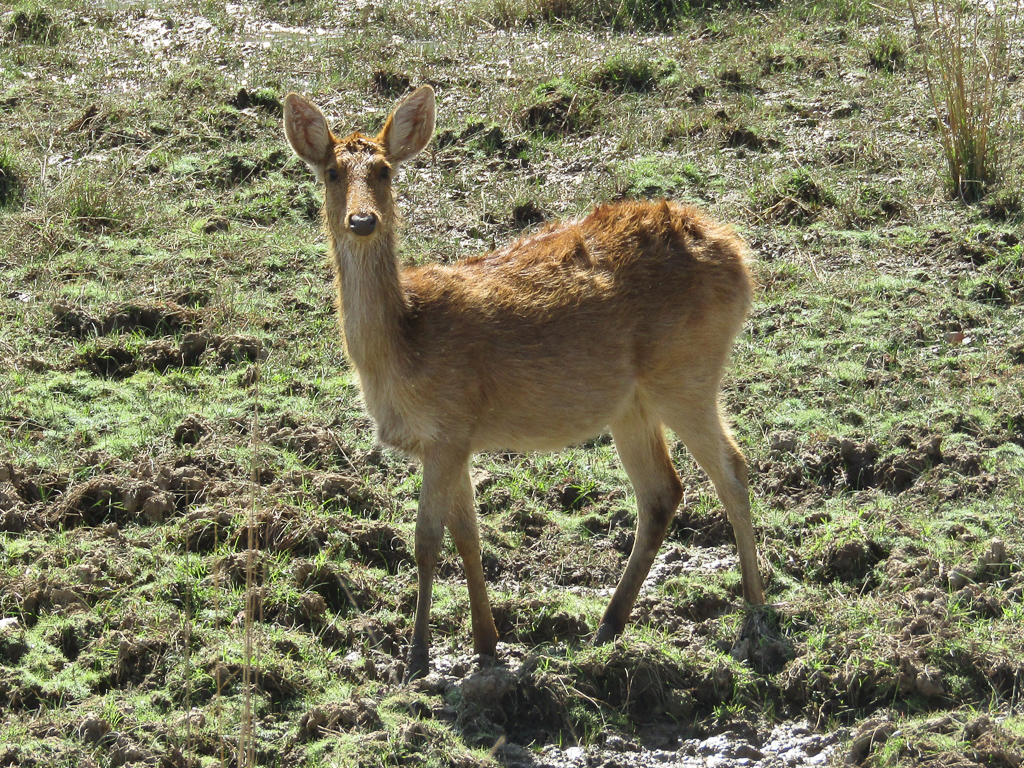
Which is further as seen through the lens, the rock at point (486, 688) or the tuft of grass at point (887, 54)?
the tuft of grass at point (887, 54)

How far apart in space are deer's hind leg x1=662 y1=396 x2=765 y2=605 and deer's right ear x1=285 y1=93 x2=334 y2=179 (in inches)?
81.5

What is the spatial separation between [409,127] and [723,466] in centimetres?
228

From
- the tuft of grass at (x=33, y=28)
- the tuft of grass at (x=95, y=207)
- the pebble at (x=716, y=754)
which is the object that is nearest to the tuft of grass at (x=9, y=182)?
the tuft of grass at (x=95, y=207)

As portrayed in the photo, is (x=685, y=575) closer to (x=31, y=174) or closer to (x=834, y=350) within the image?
(x=834, y=350)

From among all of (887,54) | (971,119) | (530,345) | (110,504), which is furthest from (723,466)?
(887,54)

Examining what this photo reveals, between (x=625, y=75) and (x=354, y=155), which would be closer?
(x=354, y=155)

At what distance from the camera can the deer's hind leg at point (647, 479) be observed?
19.6ft

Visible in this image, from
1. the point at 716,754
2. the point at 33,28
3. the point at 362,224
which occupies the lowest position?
the point at 716,754

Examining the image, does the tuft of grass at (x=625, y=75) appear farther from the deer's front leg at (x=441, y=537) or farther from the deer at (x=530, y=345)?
the deer's front leg at (x=441, y=537)

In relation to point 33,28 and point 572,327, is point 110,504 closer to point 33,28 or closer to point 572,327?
point 572,327

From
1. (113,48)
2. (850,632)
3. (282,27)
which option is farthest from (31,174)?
(850,632)

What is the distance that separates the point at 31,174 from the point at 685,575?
6.20 meters

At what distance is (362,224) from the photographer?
5.29 metres

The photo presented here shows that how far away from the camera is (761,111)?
10.4m
